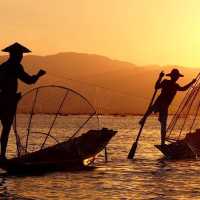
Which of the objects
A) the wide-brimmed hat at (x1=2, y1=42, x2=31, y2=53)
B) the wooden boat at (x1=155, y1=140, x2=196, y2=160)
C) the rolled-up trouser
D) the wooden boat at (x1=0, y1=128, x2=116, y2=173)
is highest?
the wide-brimmed hat at (x1=2, y1=42, x2=31, y2=53)

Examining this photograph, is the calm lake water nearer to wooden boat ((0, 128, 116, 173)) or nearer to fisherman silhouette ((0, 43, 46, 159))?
wooden boat ((0, 128, 116, 173))

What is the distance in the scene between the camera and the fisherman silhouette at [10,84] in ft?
44.5

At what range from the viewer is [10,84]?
13.8 meters

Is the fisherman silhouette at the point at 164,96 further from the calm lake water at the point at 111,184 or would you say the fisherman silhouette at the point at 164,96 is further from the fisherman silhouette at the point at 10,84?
the fisherman silhouette at the point at 10,84

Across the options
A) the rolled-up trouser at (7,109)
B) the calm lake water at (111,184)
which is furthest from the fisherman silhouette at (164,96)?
the rolled-up trouser at (7,109)

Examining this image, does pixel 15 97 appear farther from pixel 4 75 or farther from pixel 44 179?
pixel 44 179

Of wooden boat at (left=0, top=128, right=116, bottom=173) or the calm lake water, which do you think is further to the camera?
wooden boat at (left=0, top=128, right=116, bottom=173)

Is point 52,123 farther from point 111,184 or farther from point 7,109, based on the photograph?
point 111,184

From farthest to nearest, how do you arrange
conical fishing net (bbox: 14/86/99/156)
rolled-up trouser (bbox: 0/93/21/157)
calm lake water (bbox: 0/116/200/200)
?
conical fishing net (bbox: 14/86/99/156), rolled-up trouser (bbox: 0/93/21/157), calm lake water (bbox: 0/116/200/200)

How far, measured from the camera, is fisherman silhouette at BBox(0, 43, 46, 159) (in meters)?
13.6

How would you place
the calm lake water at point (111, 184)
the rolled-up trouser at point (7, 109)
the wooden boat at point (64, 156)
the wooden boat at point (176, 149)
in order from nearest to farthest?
the calm lake water at point (111, 184) < the rolled-up trouser at point (7, 109) < the wooden boat at point (64, 156) < the wooden boat at point (176, 149)

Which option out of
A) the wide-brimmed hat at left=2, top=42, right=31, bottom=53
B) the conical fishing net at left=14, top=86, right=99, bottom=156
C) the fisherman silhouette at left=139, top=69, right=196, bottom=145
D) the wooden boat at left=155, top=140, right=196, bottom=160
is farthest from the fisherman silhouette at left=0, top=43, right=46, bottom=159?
the wooden boat at left=155, top=140, right=196, bottom=160

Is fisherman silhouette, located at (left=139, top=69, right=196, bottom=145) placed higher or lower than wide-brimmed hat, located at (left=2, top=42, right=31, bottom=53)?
lower

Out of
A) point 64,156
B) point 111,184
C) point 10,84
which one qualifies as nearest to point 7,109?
point 10,84
